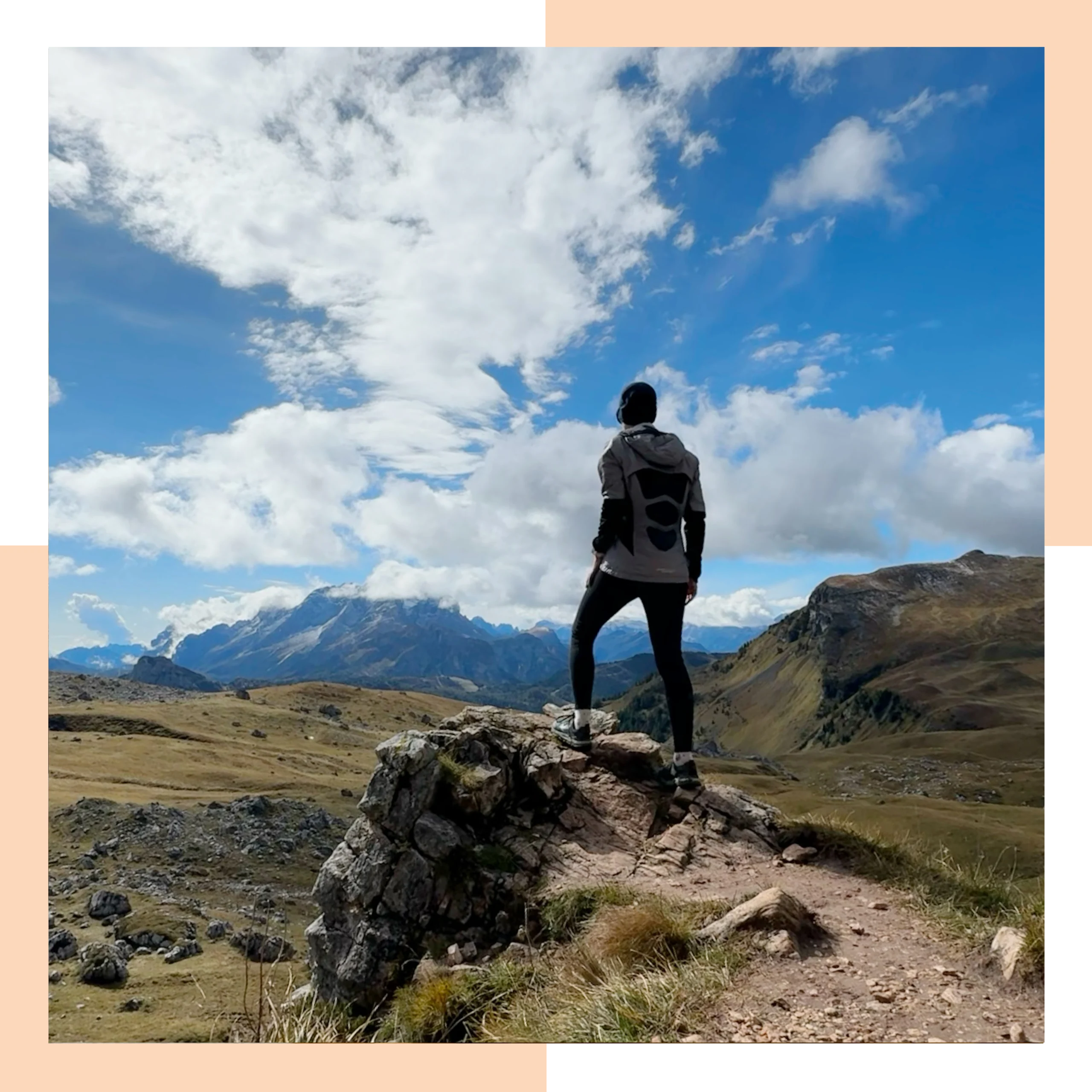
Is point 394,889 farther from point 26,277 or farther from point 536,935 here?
point 26,277

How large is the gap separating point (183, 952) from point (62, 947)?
386cm

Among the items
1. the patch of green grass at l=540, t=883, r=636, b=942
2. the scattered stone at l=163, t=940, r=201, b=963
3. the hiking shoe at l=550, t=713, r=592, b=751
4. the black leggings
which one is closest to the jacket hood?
the black leggings

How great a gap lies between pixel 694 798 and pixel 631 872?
1.59 m

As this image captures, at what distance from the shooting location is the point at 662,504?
8.45m

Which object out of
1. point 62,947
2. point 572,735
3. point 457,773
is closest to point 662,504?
point 572,735

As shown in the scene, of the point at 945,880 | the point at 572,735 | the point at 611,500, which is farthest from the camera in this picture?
the point at 572,735

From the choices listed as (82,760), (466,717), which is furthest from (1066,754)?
(82,760)

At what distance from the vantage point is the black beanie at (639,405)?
28.8ft

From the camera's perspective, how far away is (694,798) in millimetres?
9172

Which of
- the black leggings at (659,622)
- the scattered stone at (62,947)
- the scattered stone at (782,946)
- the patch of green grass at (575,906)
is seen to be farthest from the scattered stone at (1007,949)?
the scattered stone at (62,947)

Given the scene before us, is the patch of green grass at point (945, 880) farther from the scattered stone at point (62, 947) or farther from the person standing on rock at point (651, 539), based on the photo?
the scattered stone at point (62, 947)

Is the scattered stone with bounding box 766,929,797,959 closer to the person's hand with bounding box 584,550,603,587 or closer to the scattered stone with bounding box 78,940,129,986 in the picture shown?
the person's hand with bounding box 584,550,603,587

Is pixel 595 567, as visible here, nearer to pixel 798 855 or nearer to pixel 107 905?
pixel 798 855

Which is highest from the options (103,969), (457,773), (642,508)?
(642,508)
